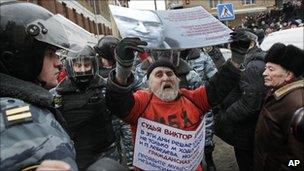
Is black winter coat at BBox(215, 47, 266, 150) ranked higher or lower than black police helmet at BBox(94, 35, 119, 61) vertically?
lower

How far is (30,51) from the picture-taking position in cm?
225

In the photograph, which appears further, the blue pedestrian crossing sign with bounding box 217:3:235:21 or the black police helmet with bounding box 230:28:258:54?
the blue pedestrian crossing sign with bounding box 217:3:235:21

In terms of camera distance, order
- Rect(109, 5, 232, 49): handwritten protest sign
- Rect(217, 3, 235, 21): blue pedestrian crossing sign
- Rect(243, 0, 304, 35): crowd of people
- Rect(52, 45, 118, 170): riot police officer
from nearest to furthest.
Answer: Rect(109, 5, 232, 49): handwritten protest sign, Rect(52, 45, 118, 170): riot police officer, Rect(217, 3, 235, 21): blue pedestrian crossing sign, Rect(243, 0, 304, 35): crowd of people

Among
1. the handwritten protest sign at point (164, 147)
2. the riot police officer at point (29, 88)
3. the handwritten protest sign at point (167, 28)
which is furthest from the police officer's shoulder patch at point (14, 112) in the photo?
the handwritten protest sign at point (164, 147)

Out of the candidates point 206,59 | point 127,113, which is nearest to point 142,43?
point 127,113

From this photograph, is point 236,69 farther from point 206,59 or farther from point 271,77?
point 206,59

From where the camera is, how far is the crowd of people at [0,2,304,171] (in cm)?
196

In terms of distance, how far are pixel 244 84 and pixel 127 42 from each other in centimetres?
171

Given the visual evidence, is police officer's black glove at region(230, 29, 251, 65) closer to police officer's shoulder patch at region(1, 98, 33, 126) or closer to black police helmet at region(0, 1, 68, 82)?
black police helmet at region(0, 1, 68, 82)

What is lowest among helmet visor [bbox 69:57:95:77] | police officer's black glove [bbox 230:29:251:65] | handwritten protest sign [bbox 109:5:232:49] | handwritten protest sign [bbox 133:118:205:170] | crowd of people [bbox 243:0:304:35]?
crowd of people [bbox 243:0:304:35]

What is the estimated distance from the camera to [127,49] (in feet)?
11.1

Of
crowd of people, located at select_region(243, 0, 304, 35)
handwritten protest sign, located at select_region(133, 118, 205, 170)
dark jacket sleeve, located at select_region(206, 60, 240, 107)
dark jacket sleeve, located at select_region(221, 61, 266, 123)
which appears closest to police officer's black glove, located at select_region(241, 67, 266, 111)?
dark jacket sleeve, located at select_region(221, 61, 266, 123)

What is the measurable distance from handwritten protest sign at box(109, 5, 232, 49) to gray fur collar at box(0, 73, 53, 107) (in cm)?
114

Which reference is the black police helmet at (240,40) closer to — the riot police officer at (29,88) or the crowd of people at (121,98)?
the crowd of people at (121,98)
